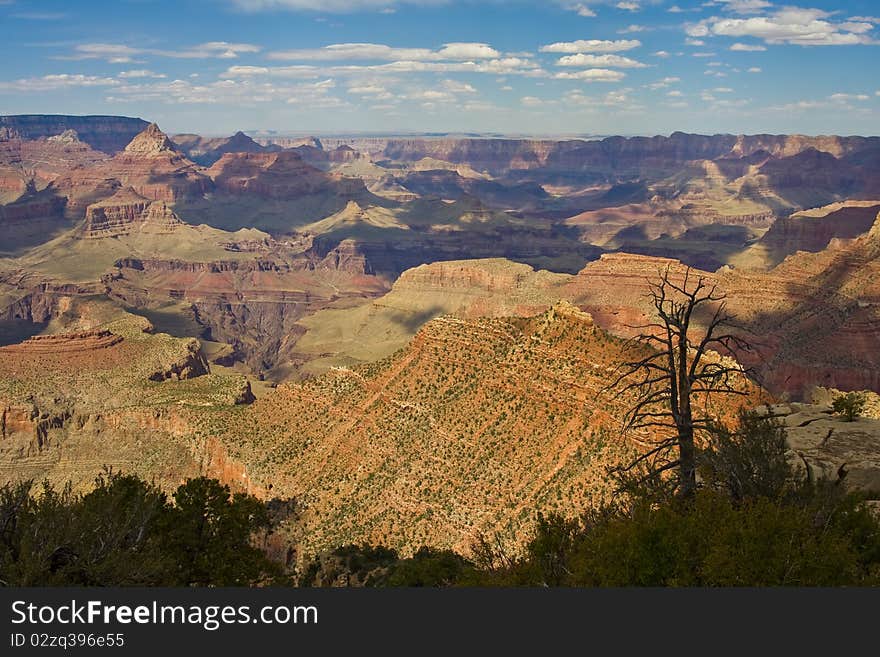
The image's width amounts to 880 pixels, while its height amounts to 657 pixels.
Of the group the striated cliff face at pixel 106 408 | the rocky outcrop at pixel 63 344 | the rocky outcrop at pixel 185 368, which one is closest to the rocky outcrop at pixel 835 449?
the striated cliff face at pixel 106 408

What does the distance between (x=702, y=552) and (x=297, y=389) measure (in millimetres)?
50639

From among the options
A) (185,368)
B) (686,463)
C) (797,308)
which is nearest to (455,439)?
(686,463)

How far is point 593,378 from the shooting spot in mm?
44844

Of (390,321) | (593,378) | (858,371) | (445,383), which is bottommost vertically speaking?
(390,321)

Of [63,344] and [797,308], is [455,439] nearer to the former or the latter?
[63,344]

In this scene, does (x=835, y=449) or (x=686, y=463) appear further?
(x=835, y=449)

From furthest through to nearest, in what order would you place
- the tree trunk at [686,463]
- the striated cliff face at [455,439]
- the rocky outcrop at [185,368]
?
the rocky outcrop at [185,368]
the striated cliff face at [455,439]
the tree trunk at [686,463]

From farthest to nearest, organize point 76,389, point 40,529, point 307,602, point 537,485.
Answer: point 76,389, point 537,485, point 40,529, point 307,602

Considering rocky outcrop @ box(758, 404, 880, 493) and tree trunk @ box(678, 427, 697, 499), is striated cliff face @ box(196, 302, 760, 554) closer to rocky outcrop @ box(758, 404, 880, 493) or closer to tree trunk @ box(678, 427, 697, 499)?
rocky outcrop @ box(758, 404, 880, 493)

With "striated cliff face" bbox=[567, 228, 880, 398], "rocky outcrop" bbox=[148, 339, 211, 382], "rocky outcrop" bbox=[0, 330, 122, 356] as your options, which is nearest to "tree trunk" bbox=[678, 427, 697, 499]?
"striated cliff face" bbox=[567, 228, 880, 398]

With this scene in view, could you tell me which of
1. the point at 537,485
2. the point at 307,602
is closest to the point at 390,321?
the point at 537,485

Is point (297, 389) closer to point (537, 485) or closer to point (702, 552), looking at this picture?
point (537, 485)

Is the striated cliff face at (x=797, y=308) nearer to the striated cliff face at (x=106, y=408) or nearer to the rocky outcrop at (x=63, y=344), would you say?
the striated cliff face at (x=106, y=408)

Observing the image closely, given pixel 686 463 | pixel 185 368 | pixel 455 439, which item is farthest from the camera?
pixel 185 368
